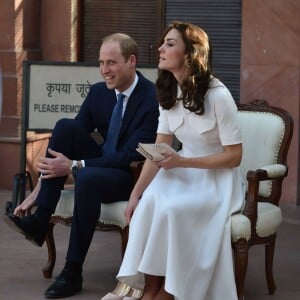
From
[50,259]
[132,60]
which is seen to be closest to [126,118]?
[132,60]

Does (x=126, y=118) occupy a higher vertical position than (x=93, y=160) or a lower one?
higher

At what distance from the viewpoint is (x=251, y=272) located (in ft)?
21.7

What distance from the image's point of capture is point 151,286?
5422mm

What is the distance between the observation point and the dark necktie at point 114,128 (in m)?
6.14

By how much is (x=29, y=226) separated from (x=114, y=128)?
782 mm

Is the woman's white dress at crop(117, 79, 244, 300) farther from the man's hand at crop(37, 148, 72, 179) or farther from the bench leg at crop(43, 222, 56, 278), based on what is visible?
the bench leg at crop(43, 222, 56, 278)

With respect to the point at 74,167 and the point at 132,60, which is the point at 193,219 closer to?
the point at 74,167

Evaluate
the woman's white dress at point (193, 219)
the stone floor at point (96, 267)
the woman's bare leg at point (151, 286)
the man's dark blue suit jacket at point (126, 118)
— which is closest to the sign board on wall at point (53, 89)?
the stone floor at point (96, 267)

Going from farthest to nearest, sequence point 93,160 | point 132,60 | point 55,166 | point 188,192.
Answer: point 132,60
point 93,160
point 55,166
point 188,192

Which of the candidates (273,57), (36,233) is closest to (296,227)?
(273,57)

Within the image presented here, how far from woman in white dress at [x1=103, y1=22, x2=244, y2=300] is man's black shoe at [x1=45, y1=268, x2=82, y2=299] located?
55 cm

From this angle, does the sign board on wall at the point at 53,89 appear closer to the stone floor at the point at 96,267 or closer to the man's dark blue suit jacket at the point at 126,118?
the stone floor at the point at 96,267

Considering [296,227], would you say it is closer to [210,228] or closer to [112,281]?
[112,281]

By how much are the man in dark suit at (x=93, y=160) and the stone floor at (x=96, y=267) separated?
25 cm
